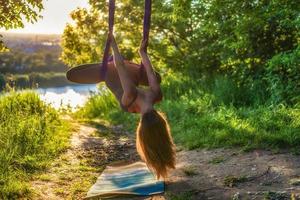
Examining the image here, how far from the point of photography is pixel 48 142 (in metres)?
7.54

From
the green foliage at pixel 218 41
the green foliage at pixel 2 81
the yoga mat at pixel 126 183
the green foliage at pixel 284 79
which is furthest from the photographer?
the green foliage at pixel 2 81

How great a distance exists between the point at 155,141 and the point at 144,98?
19.5 inches

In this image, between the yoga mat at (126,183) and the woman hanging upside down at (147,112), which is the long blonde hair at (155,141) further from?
the yoga mat at (126,183)

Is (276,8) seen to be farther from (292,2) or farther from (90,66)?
(90,66)

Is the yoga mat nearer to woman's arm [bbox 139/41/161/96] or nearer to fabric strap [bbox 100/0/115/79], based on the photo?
woman's arm [bbox 139/41/161/96]

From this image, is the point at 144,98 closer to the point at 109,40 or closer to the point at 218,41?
the point at 109,40

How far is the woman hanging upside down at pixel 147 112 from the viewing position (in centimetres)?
451

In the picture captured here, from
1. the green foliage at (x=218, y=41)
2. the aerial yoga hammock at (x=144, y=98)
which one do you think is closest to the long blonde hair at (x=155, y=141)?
the aerial yoga hammock at (x=144, y=98)

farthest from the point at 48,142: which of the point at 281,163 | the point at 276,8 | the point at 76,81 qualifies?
the point at 276,8

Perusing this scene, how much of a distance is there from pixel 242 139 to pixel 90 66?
2777 mm

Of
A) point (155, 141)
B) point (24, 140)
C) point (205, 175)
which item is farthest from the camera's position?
point (24, 140)

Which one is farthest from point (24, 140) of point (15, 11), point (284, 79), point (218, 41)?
point (218, 41)

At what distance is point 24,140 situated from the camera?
723 cm

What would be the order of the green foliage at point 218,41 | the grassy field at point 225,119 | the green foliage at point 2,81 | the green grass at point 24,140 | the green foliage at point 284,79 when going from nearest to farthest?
the green grass at point 24,140, the grassy field at point 225,119, the green foliage at point 284,79, the green foliage at point 218,41, the green foliage at point 2,81
